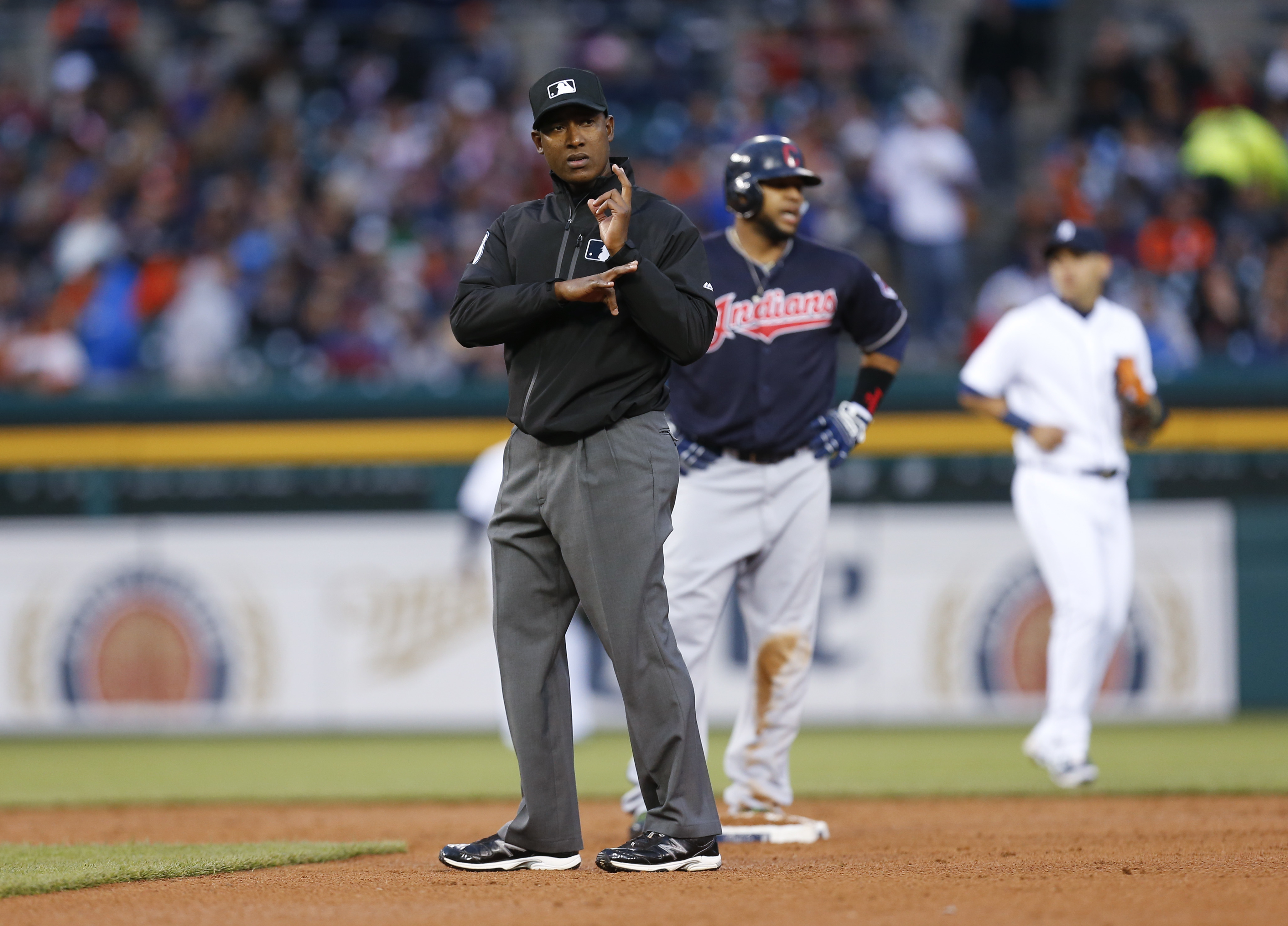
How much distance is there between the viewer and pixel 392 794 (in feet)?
26.4

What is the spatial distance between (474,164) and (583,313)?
9740 millimetres

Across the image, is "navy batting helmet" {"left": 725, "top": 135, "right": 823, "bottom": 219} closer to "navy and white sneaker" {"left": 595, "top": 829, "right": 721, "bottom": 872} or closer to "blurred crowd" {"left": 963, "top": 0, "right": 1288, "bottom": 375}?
"navy and white sneaker" {"left": 595, "top": 829, "right": 721, "bottom": 872}

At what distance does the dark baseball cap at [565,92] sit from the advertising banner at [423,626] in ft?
20.8

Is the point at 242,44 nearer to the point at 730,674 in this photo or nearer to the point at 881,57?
the point at 881,57

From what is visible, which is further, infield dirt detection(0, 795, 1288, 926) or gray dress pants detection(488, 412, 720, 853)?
gray dress pants detection(488, 412, 720, 853)

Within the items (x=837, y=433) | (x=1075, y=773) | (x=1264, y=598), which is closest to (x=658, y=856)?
(x=837, y=433)

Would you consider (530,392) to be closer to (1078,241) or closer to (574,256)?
(574,256)

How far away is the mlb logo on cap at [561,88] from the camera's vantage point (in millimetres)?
4645

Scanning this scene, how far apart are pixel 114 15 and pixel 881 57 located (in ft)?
22.8

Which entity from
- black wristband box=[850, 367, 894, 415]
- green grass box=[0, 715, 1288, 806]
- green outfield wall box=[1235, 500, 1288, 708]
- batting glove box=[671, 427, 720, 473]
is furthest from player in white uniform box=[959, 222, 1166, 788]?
green outfield wall box=[1235, 500, 1288, 708]

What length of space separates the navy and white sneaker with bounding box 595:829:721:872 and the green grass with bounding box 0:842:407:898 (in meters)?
1.12

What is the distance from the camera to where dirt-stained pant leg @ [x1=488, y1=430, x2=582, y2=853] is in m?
4.81

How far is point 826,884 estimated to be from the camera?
14.9 ft

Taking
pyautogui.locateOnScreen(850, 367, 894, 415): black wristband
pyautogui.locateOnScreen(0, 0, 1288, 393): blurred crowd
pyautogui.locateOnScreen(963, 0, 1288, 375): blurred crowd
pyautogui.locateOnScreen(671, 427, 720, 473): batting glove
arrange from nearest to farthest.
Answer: pyautogui.locateOnScreen(671, 427, 720, 473): batting glove
pyautogui.locateOnScreen(850, 367, 894, 415): black wristband
pyautogui.locateOnScreen(963, 0, 1288, 375): blurred crowd
pyautogui.locateOnScreen(0, 0, 1288, 393): blurred crowd
